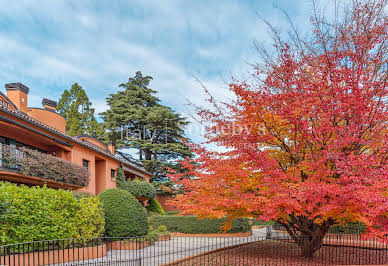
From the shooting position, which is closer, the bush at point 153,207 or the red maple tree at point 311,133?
the red maple tree at point 311,133

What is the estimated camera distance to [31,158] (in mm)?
15359

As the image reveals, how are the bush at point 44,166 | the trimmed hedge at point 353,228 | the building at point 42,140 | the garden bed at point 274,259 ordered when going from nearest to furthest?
the garden bed at point 274,259 → the bush at point 44,166 → the building at point 42,140 → the trimmed hedge at point 353,228

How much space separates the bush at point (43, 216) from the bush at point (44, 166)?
3.95 m

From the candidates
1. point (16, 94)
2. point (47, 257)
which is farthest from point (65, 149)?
point (47, 257)

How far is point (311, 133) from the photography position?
31.2 ft

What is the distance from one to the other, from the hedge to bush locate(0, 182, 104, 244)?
33.9 ft

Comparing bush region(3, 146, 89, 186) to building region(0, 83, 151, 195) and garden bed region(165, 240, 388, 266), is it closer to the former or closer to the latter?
building region(0, 83, 151, 195)

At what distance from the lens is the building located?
15016 mm

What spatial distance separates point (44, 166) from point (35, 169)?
566 millimetres

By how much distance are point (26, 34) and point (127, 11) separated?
4.30 meters

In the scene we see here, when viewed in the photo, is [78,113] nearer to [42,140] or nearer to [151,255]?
[42,140]

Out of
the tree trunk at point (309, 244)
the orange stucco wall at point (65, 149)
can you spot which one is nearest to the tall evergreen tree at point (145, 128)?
the orange stucco wall at point (65, 149)

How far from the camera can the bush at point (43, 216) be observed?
966cm

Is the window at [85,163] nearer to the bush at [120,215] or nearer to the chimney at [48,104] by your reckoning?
the chimney at [48,104]
